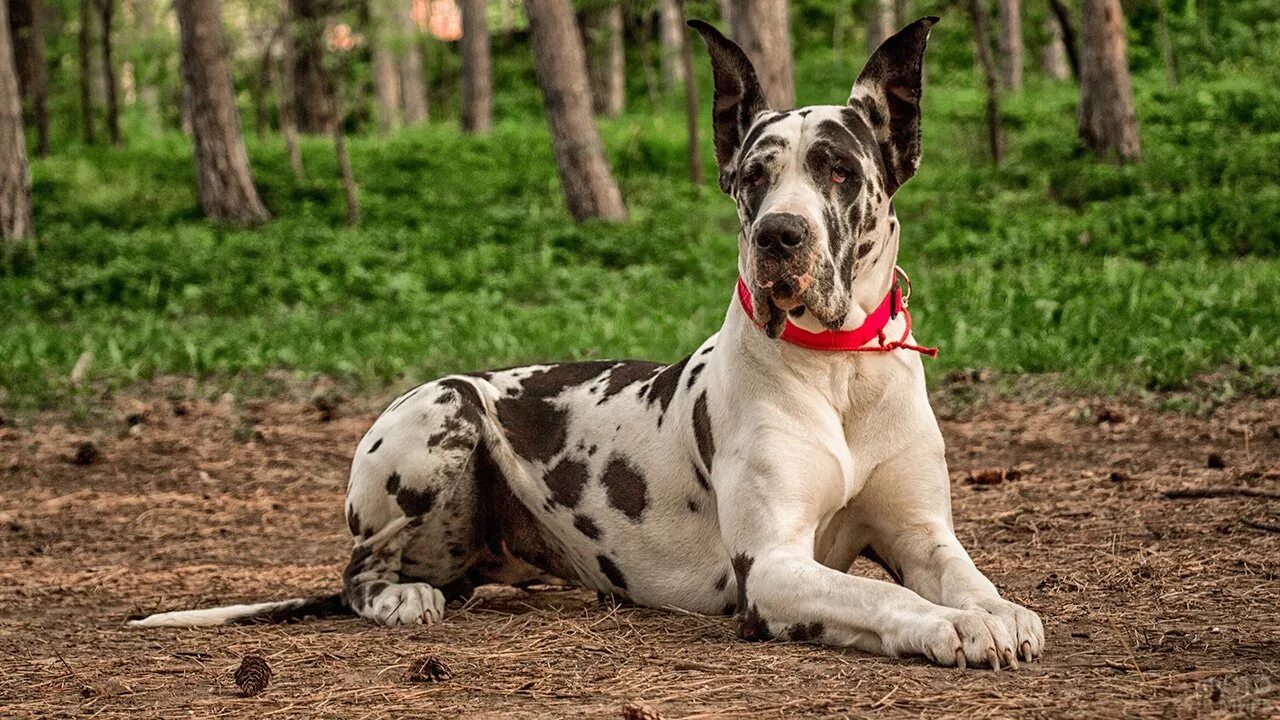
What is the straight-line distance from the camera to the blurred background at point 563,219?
1023 cm

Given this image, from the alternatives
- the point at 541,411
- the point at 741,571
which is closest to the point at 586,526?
the point at 541,411

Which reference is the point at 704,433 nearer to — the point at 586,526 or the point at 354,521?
the point at 586,526

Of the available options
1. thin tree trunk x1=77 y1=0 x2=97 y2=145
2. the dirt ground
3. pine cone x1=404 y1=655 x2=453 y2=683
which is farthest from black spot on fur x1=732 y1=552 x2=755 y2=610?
thin tree trunk x1=77 y1=0 x2=97 y2=145

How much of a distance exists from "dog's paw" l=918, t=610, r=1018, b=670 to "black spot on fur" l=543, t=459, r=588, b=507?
1616 millimetres

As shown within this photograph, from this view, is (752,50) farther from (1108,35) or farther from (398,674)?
(398,674)

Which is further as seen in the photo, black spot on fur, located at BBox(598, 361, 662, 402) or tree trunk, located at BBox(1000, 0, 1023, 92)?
tree trunk, located at BBox(1000, 0, 1023, 92)

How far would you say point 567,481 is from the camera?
15.9 feet

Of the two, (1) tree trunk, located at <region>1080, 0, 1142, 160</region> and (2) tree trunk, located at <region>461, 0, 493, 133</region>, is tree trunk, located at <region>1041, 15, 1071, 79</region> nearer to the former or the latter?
(2) tree trunk, located at <region>461, 0, 493, 133</region>

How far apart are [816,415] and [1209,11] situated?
871 inches

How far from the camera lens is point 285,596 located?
17.8 feet

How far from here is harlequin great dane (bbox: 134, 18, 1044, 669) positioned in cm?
384

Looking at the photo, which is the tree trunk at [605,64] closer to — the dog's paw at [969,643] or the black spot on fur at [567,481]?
the black spot on fur at [567,481]

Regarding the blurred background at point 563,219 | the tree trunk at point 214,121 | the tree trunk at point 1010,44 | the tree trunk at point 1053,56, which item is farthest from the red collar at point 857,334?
the tree trunk at point 1053,56

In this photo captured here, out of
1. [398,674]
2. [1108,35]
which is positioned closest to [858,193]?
[398,674]
